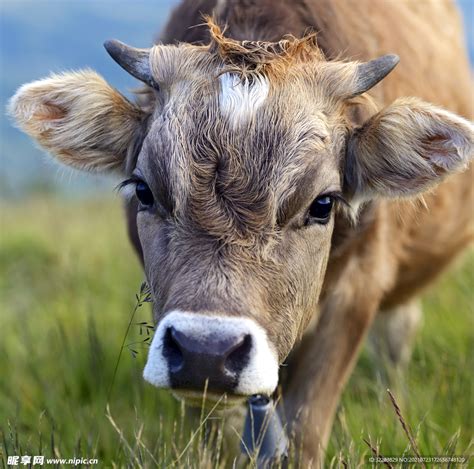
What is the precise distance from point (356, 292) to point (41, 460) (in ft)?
6.67

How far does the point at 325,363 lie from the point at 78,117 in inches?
73.4

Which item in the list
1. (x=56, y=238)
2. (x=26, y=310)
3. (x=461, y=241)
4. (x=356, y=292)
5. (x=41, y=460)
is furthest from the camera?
(x=56, y=238)

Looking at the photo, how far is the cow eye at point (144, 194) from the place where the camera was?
379cm

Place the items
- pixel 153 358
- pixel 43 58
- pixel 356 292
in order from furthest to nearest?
pixel 43 58, pixel 356 292, pixel 153 358

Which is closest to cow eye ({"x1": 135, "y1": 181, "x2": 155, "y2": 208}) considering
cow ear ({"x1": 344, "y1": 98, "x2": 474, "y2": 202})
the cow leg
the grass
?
the grass

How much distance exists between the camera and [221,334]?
3.07m

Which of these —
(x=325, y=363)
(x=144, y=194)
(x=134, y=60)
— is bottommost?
(x=325, y=363)

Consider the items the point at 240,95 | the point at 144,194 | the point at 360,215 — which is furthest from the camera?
the point at 360,215

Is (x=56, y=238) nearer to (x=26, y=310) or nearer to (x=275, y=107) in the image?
(x=26, y=310)

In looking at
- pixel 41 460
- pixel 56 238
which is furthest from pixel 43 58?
pixel 41 460

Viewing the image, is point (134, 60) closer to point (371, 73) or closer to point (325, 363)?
point (371, 73)

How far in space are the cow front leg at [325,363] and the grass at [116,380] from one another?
0.16 m

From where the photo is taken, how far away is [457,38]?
6648mm

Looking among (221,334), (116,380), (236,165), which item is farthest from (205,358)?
(116,380)
